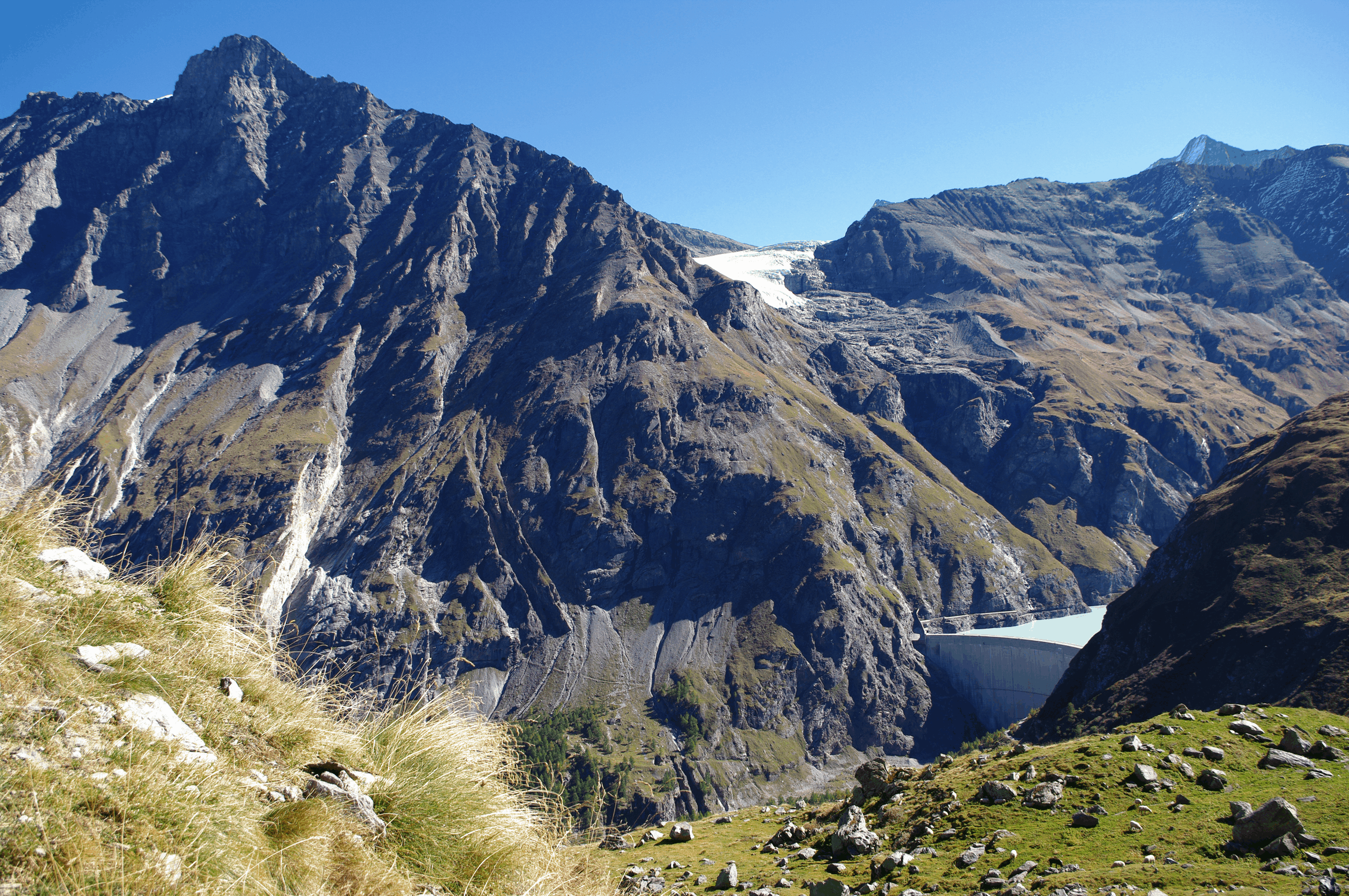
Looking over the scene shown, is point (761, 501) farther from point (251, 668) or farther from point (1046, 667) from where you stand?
point (251, 668)

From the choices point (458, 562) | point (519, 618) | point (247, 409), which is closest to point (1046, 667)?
point (519, 618)

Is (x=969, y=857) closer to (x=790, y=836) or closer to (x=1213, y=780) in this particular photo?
(x=1213, y=780)

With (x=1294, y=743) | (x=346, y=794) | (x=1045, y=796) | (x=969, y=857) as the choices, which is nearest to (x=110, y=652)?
(x=346, y=794)

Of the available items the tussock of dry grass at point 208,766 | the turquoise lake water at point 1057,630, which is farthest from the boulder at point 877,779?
the turquoise lake water at point 1057,630

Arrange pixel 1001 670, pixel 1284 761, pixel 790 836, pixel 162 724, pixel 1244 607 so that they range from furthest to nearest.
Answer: pixel 1001 670 < pixel 1244 607 < pixel 790 836 < pixel 1284 761 < pixel 162 724

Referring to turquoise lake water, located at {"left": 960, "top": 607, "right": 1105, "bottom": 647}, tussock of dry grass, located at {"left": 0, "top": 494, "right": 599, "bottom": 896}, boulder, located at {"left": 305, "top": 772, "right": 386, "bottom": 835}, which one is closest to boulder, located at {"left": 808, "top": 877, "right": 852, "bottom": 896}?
tussock of dry grass, located at {"left": 0, "top": 494, "right": 599, "bottom": 896}

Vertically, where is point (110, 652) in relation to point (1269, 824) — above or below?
above
